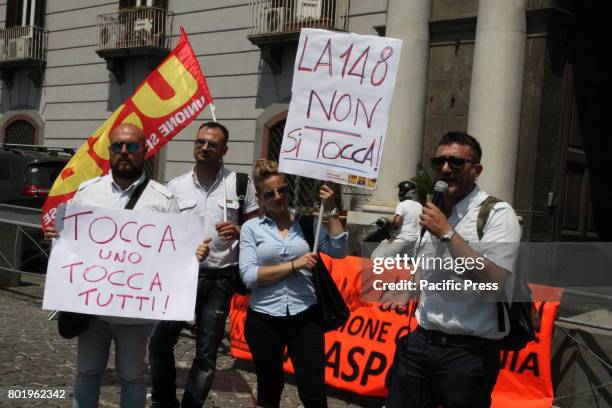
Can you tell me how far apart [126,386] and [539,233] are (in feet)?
30.0

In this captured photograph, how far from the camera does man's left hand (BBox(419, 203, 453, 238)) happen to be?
324 cm

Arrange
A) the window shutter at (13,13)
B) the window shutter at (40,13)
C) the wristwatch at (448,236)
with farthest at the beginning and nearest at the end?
the window shutter at (13,13) → the window shutter at (40,13) → the wristwatch at (448,236)

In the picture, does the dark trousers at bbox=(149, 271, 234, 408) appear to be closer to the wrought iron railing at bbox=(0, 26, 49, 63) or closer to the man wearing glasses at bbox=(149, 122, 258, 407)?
the man wearing glasses at bbox=(149, 122, 258, 407)

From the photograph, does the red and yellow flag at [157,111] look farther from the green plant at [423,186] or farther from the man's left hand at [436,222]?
the green plant at [423,186]

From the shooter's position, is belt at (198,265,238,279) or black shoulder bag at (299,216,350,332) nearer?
black shoulder bag at (299,216,350,332)

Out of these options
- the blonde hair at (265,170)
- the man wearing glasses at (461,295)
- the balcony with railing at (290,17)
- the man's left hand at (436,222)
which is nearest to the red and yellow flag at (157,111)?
the blonde hair at (265,170)

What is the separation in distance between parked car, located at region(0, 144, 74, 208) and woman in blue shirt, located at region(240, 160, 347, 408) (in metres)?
8.95

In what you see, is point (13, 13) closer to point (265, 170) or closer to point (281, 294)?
point (265, 170)

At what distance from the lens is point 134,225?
13.4 feet

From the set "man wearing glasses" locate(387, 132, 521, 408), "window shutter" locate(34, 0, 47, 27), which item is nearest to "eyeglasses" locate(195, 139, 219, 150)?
"man wearing glasses" locate(387, 132, 521, 408)

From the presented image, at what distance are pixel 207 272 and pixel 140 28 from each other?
14133mm

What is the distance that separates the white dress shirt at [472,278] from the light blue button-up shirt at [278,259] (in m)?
0.98

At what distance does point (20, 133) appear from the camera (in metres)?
22.2

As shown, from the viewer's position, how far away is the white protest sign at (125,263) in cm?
398
